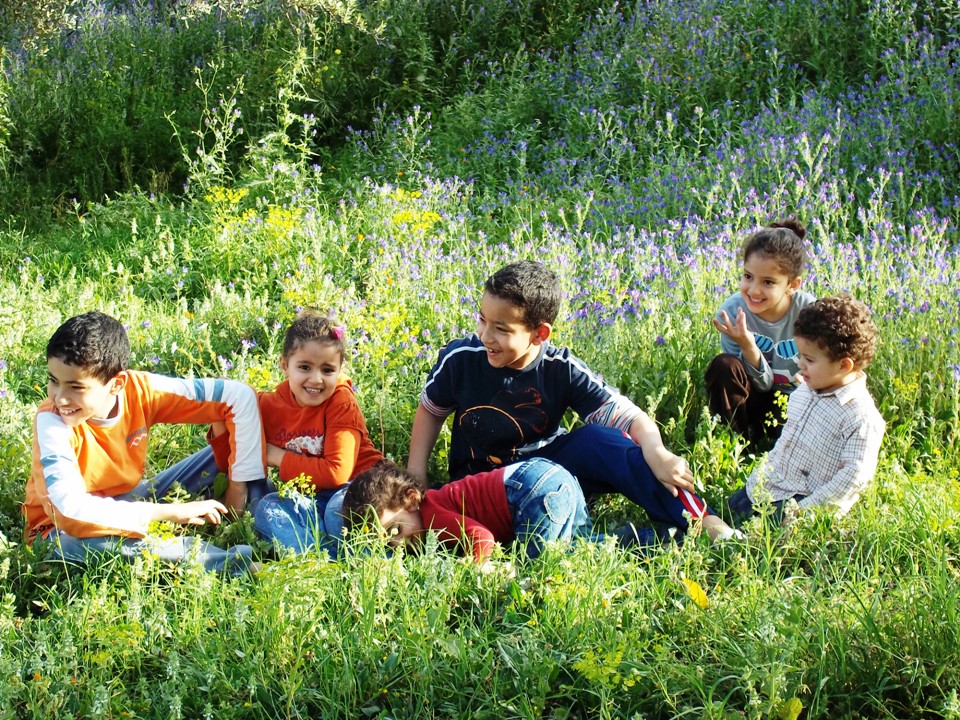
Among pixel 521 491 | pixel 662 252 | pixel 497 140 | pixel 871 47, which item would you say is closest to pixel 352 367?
pixel 521 491

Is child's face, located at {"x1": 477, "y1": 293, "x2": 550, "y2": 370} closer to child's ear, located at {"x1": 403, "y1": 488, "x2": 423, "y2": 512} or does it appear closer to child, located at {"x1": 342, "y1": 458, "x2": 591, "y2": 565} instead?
child, located at {"x1": 342, "y1": 458, "x2": 591, "y2": 565}

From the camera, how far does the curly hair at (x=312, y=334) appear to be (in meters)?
3.84

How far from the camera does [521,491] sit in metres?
3.49

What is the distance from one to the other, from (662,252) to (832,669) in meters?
3.41

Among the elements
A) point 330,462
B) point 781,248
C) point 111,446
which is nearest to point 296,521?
point 330,462

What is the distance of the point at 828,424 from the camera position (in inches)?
140

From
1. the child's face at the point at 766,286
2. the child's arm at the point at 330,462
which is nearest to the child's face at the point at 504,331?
the child's arm at the point at 330,462

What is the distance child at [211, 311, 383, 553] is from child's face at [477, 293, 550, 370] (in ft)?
1.94

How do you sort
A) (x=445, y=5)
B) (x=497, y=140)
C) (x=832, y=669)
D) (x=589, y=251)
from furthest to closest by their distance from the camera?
(x=445, y=5) → (x=497, y=140) → (x=589, y=251) → (x=832, y=669)

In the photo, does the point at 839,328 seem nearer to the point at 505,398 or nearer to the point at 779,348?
the point at 779,348

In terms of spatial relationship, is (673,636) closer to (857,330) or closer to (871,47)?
(857,330)

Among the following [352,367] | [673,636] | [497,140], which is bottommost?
[673,636]

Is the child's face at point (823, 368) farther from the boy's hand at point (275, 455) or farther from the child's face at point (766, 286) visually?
the boy's hand at point (275, 455)

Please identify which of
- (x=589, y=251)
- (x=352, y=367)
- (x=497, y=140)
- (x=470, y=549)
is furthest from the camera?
(x=497, y=140)
